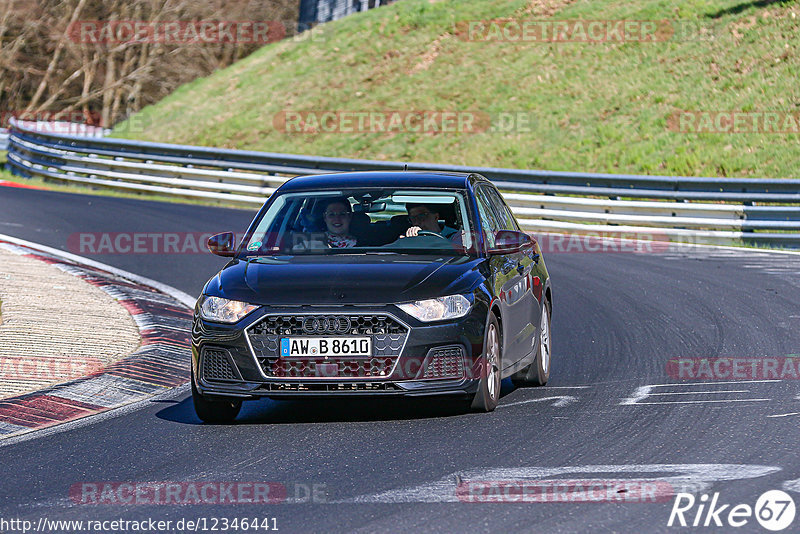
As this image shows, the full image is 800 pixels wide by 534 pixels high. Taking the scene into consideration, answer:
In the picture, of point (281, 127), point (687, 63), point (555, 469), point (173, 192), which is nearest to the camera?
point (555, 469)

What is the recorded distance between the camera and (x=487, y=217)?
909 centimetres

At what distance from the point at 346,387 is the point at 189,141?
31.7 meters

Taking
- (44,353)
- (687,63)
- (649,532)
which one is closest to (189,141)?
(687,63)

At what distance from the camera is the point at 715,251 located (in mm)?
19250

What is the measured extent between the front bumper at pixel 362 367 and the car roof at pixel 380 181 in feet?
4.96

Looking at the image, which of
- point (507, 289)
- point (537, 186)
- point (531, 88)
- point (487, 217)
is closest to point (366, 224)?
point (487, 217)

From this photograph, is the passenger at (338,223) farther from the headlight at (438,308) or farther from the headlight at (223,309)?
the headlight at (438,308)

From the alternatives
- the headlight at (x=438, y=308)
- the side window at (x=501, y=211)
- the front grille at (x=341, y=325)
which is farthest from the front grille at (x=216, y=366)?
the side window at (x=501, y=211)

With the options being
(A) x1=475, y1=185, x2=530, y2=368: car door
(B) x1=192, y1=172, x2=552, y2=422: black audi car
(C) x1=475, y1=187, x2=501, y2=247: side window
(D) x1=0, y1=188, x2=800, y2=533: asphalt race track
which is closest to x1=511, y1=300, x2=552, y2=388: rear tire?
(D) x1=0, y1=188, x2=800, y2=533: asphalt race track

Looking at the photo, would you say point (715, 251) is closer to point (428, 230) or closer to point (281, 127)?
point (428, 230)

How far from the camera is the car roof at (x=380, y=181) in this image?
8.94m

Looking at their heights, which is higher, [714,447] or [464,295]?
[464,295]

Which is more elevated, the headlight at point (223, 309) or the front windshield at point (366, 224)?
the front windshield at point (366, 224)

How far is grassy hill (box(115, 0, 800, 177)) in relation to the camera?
29547mm
